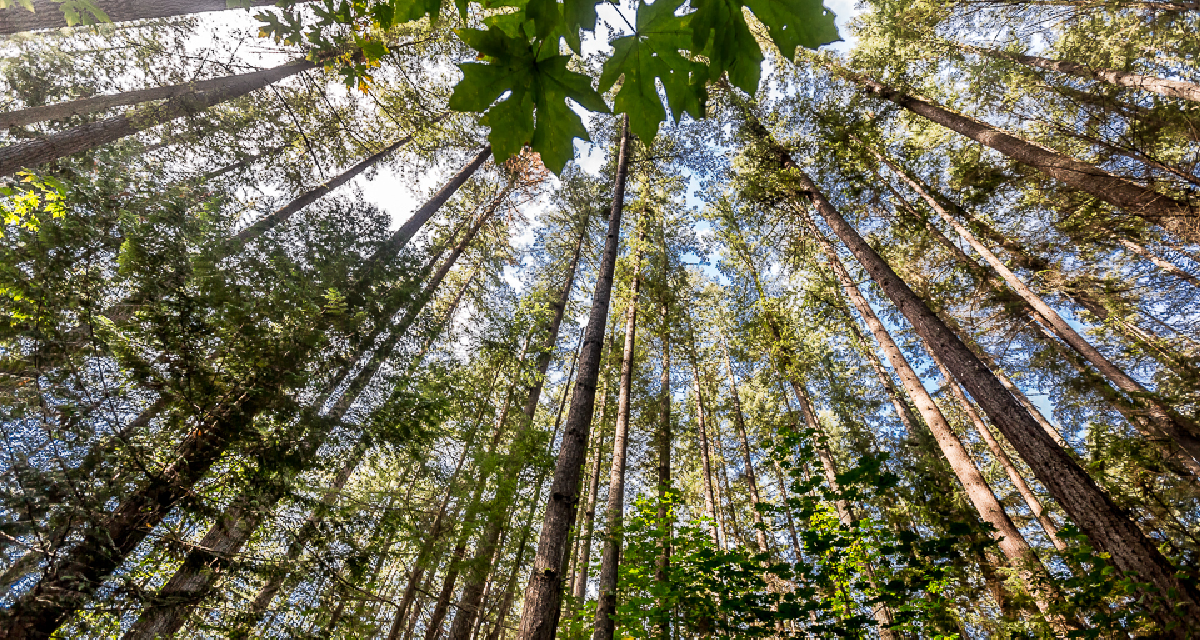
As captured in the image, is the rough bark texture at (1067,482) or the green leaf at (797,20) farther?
the rough bark texture at (1067,482)

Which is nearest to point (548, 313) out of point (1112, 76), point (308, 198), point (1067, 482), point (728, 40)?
point (308, 198)

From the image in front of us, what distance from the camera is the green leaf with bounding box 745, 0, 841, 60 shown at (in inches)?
30.6

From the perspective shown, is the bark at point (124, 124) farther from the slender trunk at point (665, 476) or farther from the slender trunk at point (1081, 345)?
the slender trunk at point (1081, 345)

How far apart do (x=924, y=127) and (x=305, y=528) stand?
15.0m

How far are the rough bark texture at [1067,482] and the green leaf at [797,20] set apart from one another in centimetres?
527

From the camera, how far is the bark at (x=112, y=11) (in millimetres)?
4383

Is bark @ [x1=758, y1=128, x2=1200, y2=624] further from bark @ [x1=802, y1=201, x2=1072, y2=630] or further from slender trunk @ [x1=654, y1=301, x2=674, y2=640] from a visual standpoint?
slender trunk @ [x1=654, y1=301, x2=674, y2=640]

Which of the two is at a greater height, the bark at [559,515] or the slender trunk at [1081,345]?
the slender trunk at [1081,345]

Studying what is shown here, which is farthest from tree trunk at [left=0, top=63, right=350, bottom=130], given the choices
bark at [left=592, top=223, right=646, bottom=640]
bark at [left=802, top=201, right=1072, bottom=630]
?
bark at [left=802, top=201, right=1072, bottom=630]

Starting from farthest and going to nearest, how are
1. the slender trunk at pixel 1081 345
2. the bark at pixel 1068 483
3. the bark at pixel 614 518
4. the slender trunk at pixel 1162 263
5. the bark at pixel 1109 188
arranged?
1. the slender trunk at pixel 1162 263
2. the slender trunk at pixel 1081 345
3. the bark at pixel 614 518
4. the bark at pixel 1109 188
5. the bark at pixel 1068 483

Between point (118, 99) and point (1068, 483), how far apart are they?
12.9 meters

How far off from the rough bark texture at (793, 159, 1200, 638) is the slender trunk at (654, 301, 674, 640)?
3870 mm

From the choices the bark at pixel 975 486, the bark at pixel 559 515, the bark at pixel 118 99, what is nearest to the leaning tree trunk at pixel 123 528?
the bark at pixel 559 515

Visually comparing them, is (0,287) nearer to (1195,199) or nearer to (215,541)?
(215,541)
